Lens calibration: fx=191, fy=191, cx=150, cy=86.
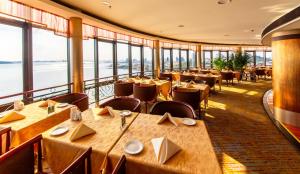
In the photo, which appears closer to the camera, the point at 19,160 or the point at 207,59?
the point at 19,160

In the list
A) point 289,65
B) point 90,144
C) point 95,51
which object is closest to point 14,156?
point 90,144

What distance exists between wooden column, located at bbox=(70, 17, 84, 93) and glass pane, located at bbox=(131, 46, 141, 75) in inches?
162

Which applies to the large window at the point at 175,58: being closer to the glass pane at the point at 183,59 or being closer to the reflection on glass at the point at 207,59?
the glass pane at the point at 183,59

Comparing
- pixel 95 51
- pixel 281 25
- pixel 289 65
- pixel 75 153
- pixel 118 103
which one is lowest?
pixel 75 153

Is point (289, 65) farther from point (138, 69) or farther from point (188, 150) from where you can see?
point (138, 69)

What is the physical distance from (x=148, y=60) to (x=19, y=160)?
31.1 feet

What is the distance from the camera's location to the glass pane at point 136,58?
9295 millimetres

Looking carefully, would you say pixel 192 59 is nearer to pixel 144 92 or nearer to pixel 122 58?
pixel 122 58

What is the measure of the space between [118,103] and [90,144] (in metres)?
1.51

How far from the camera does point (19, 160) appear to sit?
4.80 ft

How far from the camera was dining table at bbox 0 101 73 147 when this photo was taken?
205 centimetres

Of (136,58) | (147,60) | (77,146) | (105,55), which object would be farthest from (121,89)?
(147,60)

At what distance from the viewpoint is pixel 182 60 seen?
44.9 feet

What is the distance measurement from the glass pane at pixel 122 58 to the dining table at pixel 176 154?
6287 millimetres
